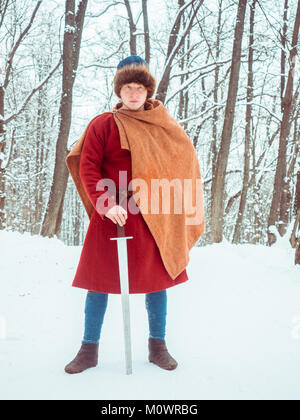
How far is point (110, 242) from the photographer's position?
1.95 metres

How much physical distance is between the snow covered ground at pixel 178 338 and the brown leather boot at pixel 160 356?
0.04 m

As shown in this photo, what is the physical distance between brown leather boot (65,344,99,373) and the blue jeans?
33mm

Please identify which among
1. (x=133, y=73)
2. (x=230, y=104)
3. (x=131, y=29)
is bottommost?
(x=133, y=73)

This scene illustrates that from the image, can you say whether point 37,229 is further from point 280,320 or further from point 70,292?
point 280,320

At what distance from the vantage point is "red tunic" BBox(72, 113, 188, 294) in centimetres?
192

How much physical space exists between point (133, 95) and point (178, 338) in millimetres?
1656

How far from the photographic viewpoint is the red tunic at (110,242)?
1.92 m

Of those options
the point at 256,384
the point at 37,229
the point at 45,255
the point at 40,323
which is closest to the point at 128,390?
the point at 256,384

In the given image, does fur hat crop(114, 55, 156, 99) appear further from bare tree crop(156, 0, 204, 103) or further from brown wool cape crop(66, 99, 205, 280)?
bare tree crop(156, 0, 204, 103)

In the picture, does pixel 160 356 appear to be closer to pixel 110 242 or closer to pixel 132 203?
pixel 110 242

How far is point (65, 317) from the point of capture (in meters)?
2.83

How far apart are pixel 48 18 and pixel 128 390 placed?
437 inches

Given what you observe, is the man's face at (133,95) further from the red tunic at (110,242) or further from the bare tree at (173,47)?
the bare tree at (173,47)

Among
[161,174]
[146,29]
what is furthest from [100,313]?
[146,29]
